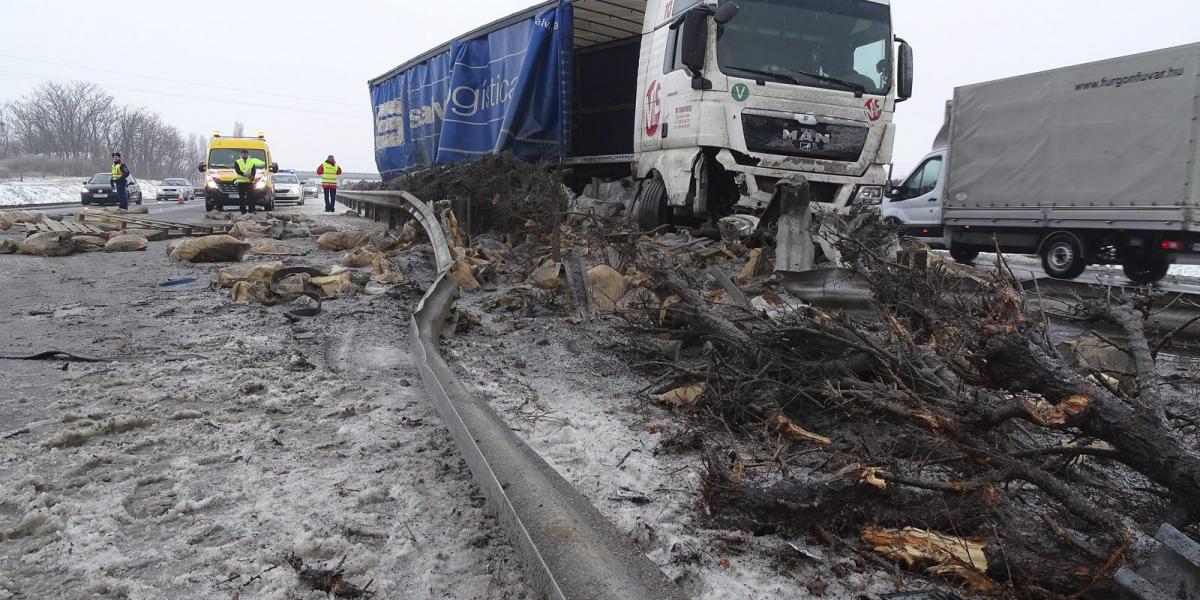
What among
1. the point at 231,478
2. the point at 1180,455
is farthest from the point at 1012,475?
the point at 231,478

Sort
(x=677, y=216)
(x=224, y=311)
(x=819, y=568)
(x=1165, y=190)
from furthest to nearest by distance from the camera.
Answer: (x=1165, y=190) → (x=677, y=216) → (x=224, y=311) → (x=819, y=568)

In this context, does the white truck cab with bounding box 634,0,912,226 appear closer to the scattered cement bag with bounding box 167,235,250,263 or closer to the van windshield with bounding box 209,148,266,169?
the scattered cement bag with bounding box 167,235,250,263

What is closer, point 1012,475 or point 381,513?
point 1012,475

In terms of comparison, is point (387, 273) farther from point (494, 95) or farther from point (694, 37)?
point (494, 95)

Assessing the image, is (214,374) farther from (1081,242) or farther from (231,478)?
(1081,242)

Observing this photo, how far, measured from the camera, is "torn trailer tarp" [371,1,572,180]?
366 inches

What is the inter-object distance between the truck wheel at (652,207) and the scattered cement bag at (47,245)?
7364 millimetres

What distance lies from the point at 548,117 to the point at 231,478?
7.92 meters

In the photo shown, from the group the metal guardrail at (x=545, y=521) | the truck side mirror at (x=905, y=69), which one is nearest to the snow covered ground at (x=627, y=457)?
the metal guardrail at (x=545, y=521)

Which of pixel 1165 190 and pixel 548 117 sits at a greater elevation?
pixel 548 117

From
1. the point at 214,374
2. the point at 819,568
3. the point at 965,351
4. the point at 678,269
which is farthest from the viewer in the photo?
the point at 678,269

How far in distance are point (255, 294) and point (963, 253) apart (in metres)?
11.5

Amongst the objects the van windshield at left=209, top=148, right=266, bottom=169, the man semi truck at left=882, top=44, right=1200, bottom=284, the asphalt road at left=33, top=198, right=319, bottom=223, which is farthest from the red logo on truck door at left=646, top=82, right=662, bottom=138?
the van windshield at left=209, top=148, right=266, bottom=169

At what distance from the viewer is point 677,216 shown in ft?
25.3
